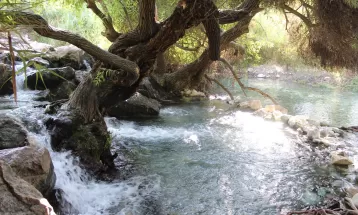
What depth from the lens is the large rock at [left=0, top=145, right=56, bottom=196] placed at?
320 centimetres

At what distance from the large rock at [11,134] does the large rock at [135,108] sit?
16.2 feet

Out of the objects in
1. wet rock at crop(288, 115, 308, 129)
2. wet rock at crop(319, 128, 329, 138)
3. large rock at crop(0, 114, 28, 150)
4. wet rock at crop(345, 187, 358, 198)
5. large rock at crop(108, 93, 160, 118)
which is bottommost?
wet rock at crop(345, 187, 358, 198)

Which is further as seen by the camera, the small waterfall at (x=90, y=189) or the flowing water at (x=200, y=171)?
the flowing water at (x=200, y=171)

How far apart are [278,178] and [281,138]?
2705 mm

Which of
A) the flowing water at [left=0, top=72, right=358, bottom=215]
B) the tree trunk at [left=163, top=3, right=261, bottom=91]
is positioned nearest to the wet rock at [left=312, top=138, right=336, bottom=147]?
the flowing water at [left=0, top=72, right=358, bottom=215]

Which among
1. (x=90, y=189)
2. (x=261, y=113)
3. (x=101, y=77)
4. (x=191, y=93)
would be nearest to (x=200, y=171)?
(x=90, y=189)

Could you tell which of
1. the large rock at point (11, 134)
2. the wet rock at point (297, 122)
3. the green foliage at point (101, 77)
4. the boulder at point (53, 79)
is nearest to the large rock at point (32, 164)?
the large rock at point (11, 134)

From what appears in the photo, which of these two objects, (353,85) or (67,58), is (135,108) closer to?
(67,58)

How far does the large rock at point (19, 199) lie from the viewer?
2.16m

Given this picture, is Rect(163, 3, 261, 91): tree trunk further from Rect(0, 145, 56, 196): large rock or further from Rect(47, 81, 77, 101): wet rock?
Rect(0, 145, 56, 196): large rock

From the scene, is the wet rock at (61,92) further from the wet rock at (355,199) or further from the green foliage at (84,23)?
the wet rock at (355,199)

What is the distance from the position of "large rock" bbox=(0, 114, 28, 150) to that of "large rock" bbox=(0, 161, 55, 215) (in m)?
1.34

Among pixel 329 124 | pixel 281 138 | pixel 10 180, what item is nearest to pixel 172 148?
pixel 281 138

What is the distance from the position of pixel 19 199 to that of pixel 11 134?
1.76m
